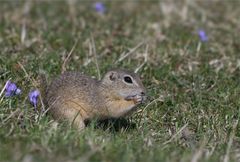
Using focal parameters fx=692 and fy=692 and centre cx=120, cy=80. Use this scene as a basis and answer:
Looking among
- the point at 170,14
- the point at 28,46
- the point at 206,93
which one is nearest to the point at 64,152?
the point at 206,93

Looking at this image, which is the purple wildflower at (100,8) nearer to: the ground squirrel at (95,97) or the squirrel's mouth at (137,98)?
the ground squirrel at (95,97)

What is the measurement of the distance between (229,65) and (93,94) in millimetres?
2771

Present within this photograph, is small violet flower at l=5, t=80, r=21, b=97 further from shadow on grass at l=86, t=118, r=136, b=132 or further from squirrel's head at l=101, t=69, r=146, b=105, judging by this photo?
squirrel's head at l=101, t=69, r=146, b=105

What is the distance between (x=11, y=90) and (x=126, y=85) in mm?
1204

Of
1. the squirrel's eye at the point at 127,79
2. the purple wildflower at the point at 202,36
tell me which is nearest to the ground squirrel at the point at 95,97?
the squirrel's eye at the point at 127,79

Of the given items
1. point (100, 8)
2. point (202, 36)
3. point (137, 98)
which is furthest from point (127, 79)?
point (100, 8)

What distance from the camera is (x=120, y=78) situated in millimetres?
7176

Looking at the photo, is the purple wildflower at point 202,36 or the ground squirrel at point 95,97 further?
the purple wildflower at point 202,36

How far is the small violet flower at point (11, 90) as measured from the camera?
7.16 metres

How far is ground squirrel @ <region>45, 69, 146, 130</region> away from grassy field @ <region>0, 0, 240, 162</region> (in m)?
0.20

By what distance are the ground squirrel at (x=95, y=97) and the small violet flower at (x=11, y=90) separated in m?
0.32

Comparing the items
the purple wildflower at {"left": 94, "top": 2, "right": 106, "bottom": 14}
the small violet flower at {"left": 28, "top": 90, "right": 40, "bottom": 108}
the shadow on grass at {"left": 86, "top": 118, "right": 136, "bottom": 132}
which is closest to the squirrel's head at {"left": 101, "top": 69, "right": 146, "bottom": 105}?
the shadow on grass at {"left": 86, "top": 118, "right": 136, "bottom": 132}

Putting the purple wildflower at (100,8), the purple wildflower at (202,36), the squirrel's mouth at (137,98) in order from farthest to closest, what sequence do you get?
the purple wildflower at (100,8), the purple wildflower at (202,36), the squirrel's mouth at (137,98)

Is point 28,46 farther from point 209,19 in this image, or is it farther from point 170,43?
point 209,19
